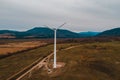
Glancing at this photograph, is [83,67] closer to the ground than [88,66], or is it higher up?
closer to the ground

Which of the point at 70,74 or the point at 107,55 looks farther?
the point at 107,55

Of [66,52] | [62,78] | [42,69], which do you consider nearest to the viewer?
[62,78]

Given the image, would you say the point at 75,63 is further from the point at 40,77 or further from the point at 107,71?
the point at 40,77

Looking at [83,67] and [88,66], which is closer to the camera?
[83,67]

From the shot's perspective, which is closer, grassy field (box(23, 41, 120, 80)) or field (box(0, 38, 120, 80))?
grassy field (box(23, 41, 120, 80))

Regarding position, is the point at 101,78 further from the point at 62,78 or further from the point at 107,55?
the point at 107,55

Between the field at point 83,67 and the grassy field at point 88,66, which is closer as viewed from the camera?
the grassy field at point 88,66

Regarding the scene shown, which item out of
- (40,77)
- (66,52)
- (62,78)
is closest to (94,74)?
(62,78)

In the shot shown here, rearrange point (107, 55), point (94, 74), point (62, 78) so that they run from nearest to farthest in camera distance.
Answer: point (62, 78)
point (94, 74)
point (107, 55)
